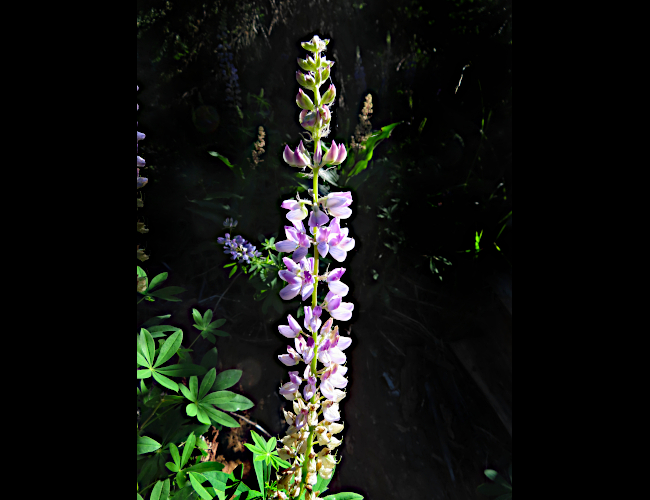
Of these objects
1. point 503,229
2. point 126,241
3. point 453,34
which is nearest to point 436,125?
point 453,34

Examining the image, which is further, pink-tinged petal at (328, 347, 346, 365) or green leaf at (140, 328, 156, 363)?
green leaf at (140, 328, 156, 363)

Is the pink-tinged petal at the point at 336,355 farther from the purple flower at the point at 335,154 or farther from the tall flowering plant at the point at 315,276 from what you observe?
the purple flower at the point at 335,154

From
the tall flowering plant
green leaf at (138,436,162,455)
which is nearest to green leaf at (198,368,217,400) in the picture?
green leaf at (138,436,162,455)

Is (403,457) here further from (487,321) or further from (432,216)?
(432,216)

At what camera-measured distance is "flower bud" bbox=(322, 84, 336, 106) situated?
437 millimetres

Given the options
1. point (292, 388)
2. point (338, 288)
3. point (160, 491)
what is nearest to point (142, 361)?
point (160, 491)

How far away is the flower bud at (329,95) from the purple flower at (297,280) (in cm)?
24

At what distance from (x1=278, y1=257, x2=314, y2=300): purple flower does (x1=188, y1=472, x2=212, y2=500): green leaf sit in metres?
0.46

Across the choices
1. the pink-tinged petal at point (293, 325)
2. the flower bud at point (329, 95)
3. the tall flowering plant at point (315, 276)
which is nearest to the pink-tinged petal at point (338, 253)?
the tall flowering plant at point (315, 276)

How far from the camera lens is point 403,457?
992mm

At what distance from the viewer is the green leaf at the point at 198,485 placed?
0.58m

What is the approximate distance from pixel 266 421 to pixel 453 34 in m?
1.44

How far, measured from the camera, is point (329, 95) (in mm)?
440

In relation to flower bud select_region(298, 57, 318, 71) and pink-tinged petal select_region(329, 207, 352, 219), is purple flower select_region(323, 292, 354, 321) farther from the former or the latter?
flower bud select_region(298, 57, 318, 71)
